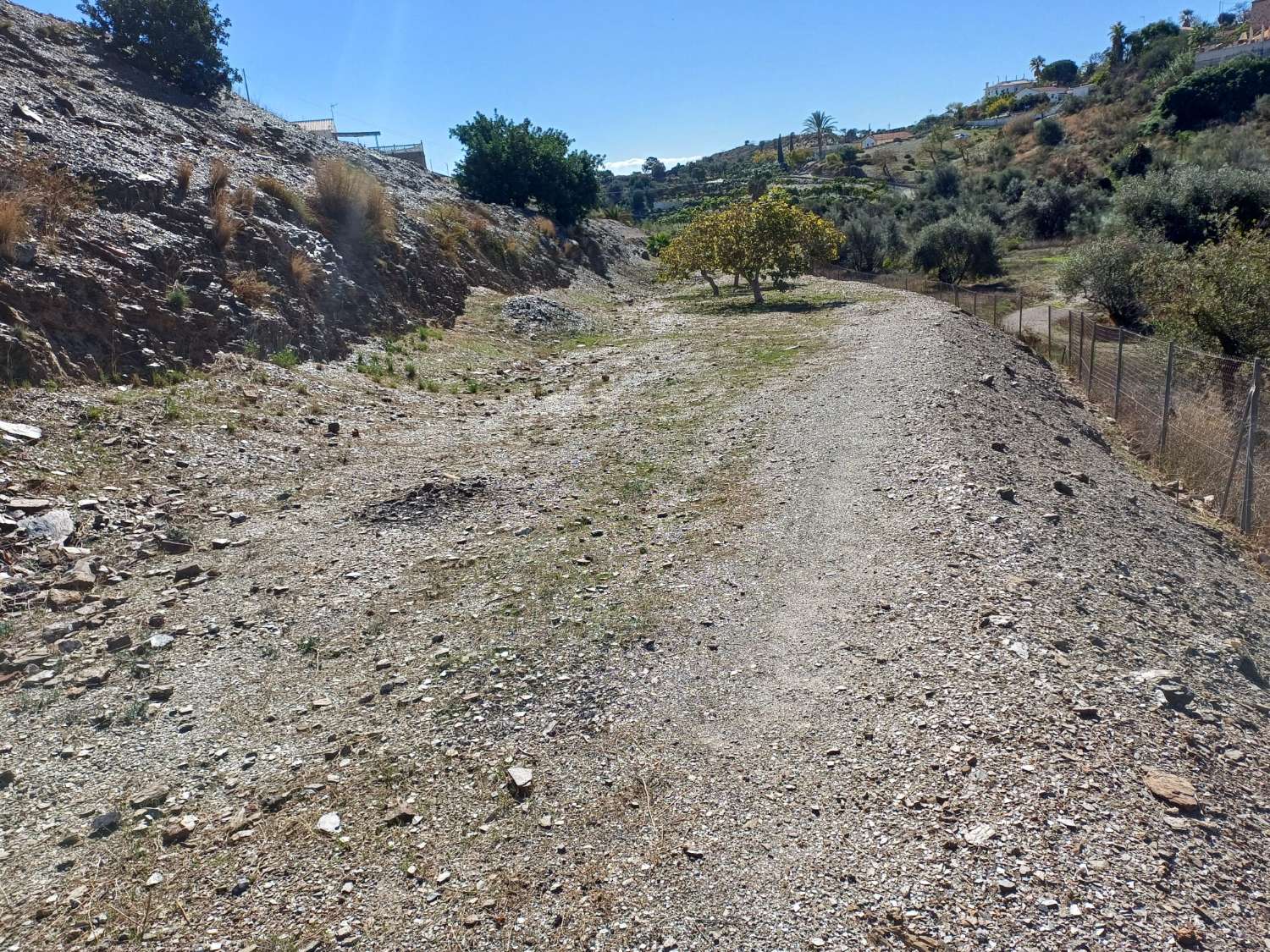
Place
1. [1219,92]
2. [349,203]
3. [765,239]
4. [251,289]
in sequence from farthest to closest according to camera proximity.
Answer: [1219,92]
[765,239]
[349,203]
[251,289]

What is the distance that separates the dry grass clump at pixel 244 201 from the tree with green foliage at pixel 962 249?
30.4m

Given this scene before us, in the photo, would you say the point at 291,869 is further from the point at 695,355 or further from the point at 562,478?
the point at 695,355

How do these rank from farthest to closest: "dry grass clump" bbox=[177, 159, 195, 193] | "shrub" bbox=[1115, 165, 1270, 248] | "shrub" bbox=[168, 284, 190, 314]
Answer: "shrub" bbox=[1115, 165, 1270, 248] → "dry grass clump" bbox=[177, 159, 195, 193] → "shrub" bbox=[168, 284, 190, 314]

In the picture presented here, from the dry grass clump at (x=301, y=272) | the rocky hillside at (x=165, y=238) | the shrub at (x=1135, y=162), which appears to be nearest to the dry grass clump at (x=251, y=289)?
the rocky hillside at (x=165, y=238)

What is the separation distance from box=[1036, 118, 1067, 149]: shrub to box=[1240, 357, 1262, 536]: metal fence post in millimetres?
69893

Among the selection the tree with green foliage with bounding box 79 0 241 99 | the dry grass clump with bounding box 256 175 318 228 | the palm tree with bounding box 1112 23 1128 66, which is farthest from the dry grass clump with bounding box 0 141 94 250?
the palm tree with bounding box 1112 23 1128 66

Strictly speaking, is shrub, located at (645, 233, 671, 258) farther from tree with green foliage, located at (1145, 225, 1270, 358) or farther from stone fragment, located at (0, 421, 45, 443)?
stone fragment, located at (0, 421, 45, 443)

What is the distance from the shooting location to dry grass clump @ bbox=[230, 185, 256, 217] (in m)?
14.2

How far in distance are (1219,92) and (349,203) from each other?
214 ft

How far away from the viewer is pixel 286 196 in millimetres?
16141

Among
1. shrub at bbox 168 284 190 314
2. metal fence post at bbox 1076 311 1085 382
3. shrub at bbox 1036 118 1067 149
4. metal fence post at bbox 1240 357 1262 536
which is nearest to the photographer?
metal fence post at bbox 1240 357 1262 536

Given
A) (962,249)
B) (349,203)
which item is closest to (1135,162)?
(962,249)

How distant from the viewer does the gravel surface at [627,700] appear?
320cm

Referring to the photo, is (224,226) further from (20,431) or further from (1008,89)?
(1008,89)
